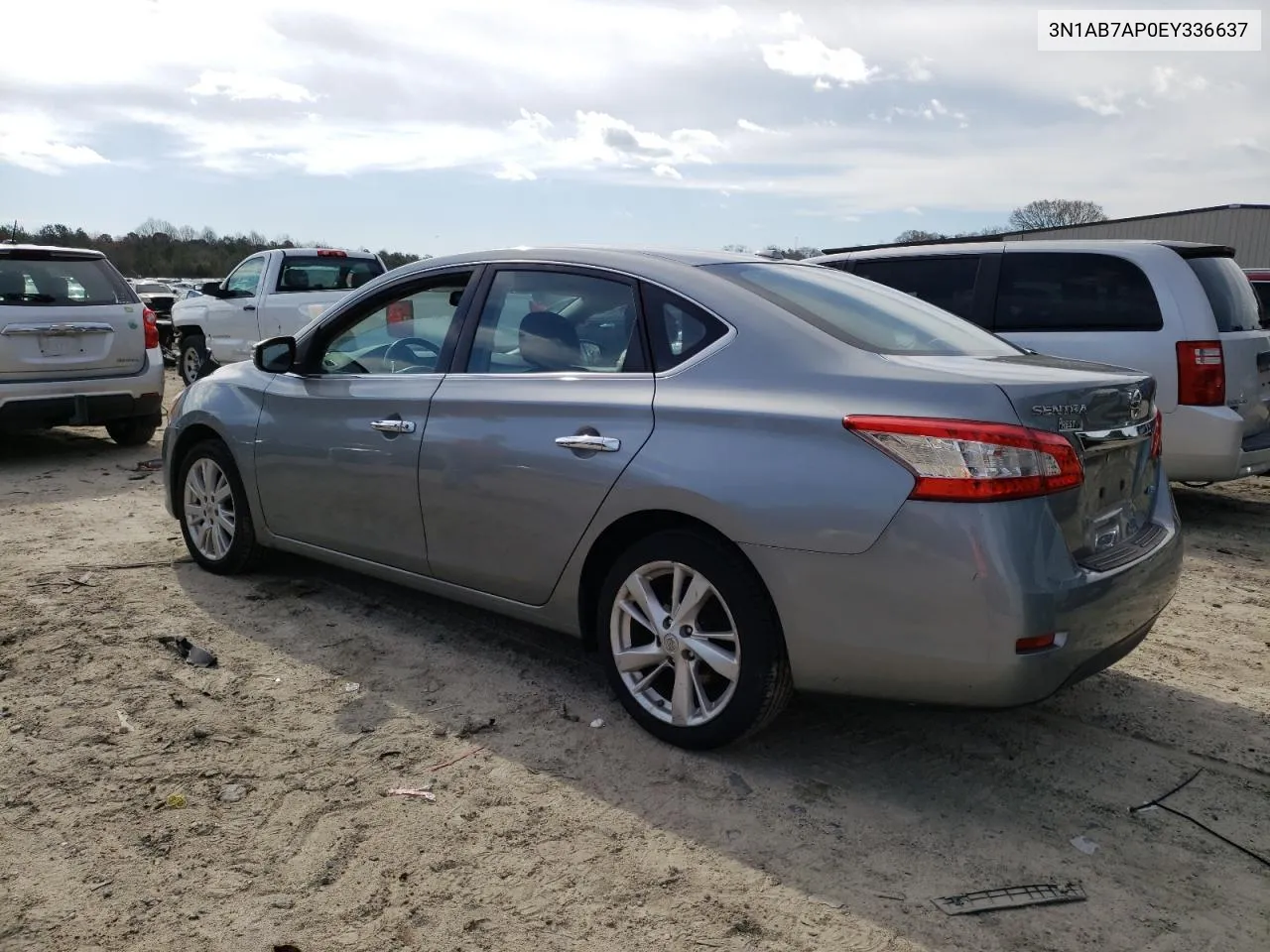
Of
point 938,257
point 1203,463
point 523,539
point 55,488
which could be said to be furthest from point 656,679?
point 55,488

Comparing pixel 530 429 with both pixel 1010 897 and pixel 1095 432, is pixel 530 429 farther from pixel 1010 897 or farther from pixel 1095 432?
pixel 1010 897

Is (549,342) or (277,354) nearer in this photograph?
(549,342)

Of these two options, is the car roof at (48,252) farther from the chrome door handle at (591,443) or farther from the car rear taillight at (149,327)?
the chrome door handle at (591,443)

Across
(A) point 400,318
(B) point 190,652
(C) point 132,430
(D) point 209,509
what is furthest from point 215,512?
(C) point 132,430

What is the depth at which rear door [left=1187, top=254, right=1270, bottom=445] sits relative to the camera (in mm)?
6410

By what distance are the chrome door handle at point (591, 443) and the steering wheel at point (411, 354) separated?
36.2 inches

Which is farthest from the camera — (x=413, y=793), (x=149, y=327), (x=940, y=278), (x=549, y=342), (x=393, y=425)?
(x=149, y=327)

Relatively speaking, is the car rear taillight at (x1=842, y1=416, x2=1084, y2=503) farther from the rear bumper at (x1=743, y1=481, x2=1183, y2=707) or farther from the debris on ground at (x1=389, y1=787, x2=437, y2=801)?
the debris on ground at (x1=389, y1=787, x2=437, y2=801)

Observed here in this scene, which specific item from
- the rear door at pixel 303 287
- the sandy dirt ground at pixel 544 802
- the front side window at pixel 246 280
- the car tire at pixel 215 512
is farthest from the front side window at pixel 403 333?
the front side window at pixel 246 280

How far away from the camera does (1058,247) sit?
7.08m

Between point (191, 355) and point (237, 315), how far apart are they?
1.89 meters

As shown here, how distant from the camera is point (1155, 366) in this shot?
6543 mm

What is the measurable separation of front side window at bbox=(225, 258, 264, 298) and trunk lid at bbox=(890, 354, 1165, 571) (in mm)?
12177

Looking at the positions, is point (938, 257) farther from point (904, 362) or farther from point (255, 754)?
point (255, 754)
